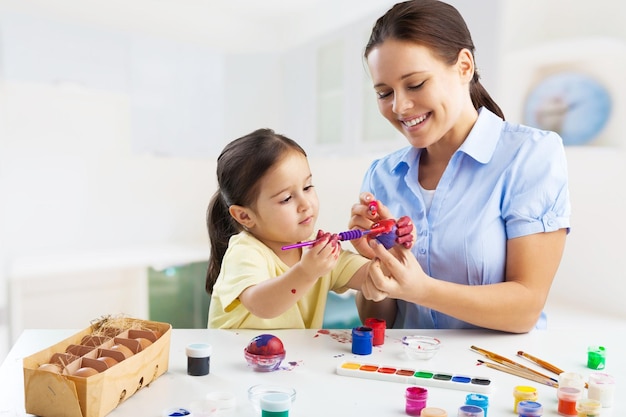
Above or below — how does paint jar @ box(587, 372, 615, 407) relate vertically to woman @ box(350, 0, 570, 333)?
below

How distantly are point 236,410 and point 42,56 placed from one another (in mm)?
3151

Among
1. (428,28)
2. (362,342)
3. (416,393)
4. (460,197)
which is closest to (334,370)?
(362,342)

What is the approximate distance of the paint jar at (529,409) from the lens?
869 mm

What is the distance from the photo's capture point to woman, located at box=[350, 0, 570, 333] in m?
1.25

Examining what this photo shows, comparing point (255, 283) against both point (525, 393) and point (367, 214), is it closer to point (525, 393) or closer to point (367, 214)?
point (367, 214)

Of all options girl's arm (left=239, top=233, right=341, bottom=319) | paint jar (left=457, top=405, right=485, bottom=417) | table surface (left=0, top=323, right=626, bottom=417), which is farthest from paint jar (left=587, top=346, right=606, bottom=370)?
girl's arm (left=239, top=233, right=341, bottom=319)

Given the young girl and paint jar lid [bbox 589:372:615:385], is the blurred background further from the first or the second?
paint jar lid [bbox 589:372:615:385]

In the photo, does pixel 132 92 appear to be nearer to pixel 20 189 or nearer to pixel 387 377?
pixel 20 189

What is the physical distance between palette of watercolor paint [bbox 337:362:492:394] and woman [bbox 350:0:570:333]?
0.17 metres

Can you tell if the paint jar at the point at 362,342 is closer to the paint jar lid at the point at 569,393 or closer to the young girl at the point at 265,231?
the young girl at the point at 265,231

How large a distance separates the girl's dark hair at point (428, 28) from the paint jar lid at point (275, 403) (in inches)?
31.3

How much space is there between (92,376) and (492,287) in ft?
2.53

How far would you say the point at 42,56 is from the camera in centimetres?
351

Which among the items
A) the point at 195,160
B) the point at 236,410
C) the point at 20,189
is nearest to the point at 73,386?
the point at 236,410
